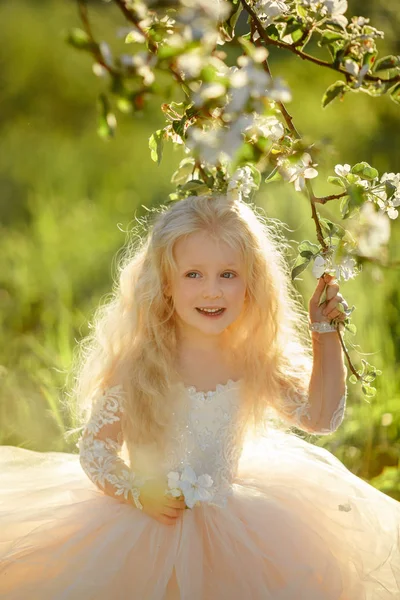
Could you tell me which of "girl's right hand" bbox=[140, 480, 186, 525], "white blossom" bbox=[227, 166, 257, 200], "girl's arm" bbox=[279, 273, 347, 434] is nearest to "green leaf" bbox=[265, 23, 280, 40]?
"white blossom" bbox=[227, 166, 257, 200]

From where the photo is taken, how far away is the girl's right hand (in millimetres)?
1654

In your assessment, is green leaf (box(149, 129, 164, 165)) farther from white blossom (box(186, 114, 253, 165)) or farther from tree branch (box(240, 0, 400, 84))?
white blossom (box(186, 114, 253, 165))

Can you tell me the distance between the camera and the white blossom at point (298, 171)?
150 centimetres

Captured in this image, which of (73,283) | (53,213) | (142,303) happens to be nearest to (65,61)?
(53,213)

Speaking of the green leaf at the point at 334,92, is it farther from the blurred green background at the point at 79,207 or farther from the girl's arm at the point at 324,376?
the girl's arm at the point at 324,376

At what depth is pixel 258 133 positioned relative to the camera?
1.37 metres

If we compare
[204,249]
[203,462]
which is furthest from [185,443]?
[204,249]

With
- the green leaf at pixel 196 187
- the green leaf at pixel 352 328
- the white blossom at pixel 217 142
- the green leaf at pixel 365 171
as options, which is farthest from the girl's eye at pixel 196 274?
the white blossom at pixel 217 142

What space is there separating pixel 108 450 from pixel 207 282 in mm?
424

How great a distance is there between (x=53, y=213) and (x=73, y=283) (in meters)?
0.92

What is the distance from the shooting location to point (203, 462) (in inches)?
71.8

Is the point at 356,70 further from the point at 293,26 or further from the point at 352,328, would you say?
the point at 352,328

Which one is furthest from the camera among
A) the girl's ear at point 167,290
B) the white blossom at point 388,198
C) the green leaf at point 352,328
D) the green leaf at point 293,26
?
the girl's ear at point 167,290

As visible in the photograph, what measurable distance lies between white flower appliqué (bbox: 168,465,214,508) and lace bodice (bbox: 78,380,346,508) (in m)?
0.06
